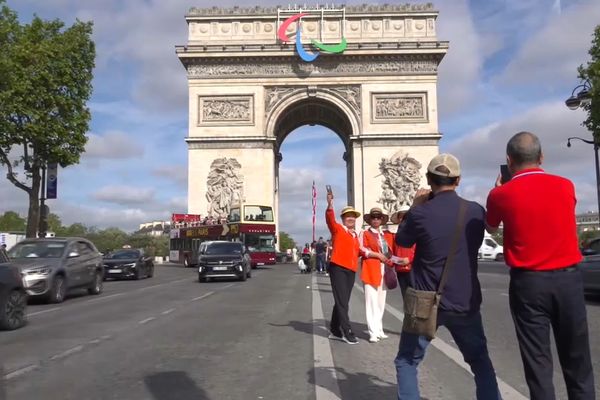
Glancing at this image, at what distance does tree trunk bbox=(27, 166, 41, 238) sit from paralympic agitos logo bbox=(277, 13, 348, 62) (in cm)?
2092

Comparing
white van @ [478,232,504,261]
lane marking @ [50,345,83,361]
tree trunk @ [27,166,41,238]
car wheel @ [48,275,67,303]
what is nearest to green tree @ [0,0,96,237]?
tree trunk @ [27,166,41,238]

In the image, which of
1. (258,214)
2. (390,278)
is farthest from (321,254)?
(390,278)

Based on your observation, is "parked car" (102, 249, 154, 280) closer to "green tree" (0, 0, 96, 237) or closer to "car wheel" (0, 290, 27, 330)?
"green tree" (0, 0, 96, 237)

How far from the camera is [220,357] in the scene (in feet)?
24.1

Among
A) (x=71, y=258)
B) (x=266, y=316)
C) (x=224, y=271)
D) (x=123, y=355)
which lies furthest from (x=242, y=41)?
(x=123, y=355)

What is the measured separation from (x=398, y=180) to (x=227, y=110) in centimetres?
1306

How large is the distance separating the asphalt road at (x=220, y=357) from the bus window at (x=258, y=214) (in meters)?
24.8

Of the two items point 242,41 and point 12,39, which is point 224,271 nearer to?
point 12,39

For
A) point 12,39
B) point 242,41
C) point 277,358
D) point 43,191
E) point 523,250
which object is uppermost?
point 242,41

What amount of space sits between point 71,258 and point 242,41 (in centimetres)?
3227

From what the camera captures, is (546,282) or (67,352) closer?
(546,282)

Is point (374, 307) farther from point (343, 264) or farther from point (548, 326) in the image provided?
point (548, 326)

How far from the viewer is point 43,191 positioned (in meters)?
30.6

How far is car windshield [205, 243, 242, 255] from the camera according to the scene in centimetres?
2444
